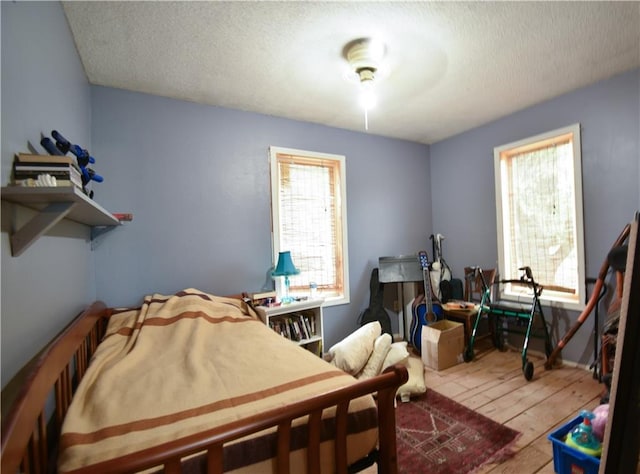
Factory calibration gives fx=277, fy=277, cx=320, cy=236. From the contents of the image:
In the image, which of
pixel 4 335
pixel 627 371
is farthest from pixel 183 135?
pixel 627 371

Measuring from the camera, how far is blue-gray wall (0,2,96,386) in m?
0.86

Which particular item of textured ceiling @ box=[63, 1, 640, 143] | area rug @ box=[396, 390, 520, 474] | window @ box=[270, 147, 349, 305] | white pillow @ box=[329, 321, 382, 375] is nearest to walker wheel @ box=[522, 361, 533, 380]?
area rug @ box=[396, 390, 520, 474]

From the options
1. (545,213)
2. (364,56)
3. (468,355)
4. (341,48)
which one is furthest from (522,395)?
(341,48)

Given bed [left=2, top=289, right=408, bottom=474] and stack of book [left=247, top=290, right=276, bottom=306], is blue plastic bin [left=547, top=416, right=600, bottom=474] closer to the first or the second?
bed [left=2, top=289, right=408, bottom=474]

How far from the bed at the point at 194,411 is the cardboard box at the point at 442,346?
160 cm

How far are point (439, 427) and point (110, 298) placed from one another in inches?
101

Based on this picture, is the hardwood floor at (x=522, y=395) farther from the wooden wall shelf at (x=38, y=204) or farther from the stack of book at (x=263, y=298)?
the wooden wall shelf at (x=38, y=204)

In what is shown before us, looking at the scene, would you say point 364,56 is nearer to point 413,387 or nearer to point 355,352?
point 355,352

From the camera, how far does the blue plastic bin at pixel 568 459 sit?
49.2 inches

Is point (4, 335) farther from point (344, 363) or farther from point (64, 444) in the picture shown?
point (344, 363)

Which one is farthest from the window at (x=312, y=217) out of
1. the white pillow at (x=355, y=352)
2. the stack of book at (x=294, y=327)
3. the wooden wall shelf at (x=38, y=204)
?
the wooden wall shelf at (x=38, y=204)

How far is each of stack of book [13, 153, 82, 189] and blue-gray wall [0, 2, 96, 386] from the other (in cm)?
3

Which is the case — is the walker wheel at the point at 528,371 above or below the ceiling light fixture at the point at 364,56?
below

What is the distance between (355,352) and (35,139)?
2093 millimetres
